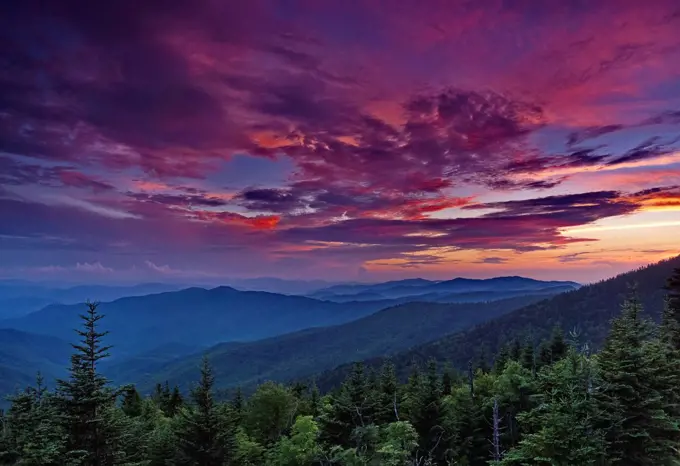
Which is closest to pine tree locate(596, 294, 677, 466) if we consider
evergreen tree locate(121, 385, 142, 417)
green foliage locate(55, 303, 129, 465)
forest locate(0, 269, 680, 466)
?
forest locate(0, 269, 680, 466)

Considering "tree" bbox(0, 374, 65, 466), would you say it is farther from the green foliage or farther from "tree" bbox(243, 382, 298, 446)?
"tree" bbox(243, 382, 298, 446)

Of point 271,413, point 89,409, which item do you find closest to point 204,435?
point 89,409

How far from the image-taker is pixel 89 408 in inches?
815

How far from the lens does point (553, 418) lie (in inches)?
813

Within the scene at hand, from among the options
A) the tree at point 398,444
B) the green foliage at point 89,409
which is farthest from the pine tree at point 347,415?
the green foliage at point 89,409

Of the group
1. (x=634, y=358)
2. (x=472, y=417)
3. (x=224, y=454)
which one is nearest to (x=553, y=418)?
(x=634, y=358)

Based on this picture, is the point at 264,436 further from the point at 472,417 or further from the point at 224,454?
the point at 224,454

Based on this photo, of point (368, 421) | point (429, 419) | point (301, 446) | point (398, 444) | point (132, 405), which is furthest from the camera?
point (132, 405)

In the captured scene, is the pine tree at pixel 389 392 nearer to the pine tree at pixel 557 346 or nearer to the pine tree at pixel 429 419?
the pine tree at pixel 429 419

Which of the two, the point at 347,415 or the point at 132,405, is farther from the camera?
the point at 132,405

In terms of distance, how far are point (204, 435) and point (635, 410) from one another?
2333 cm

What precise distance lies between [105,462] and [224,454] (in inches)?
279

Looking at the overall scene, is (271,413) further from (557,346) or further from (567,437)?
(567,437)

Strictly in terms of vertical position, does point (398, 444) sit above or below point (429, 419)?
above
